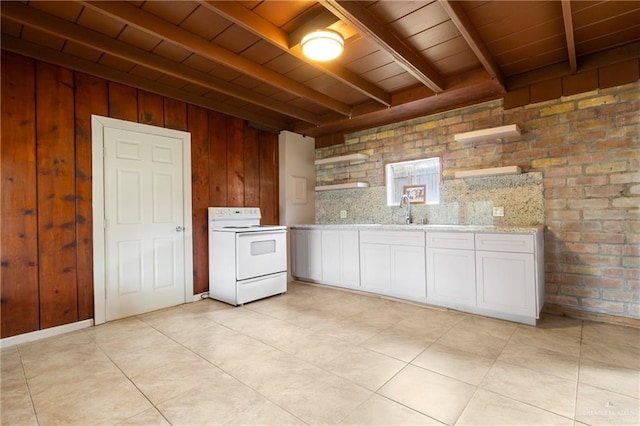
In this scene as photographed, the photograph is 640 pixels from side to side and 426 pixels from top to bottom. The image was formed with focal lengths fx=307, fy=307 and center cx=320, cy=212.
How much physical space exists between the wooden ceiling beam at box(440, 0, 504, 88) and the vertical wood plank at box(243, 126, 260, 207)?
2.97 meters

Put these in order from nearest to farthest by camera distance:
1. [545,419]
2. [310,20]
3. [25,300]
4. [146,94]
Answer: [545,419] < [310,20] < [25,300] < [146,94]

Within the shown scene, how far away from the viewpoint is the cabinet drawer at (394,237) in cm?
338

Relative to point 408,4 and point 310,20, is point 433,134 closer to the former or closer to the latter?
point 408,4

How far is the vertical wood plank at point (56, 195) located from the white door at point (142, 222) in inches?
11.1

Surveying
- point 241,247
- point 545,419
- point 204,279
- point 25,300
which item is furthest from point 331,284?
point 25,300

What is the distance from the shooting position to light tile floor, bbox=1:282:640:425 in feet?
5.34

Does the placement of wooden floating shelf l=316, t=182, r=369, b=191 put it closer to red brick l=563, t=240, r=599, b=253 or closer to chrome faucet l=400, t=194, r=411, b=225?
chrome faucet l=400, t=194, r=411, b=225

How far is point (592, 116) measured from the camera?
2.90 meters

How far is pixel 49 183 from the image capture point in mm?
2729

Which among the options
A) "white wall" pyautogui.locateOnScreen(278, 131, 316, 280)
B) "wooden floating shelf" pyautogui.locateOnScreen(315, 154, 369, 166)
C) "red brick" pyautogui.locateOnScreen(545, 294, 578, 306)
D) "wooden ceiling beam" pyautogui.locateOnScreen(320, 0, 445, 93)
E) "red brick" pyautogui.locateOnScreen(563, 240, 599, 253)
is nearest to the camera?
"wooden ceiling beam" pyautogui.locateOnScreen(320, 0, 445, 93)

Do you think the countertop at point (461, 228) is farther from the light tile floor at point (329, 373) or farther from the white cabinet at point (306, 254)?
the light tile floor at point (329, 373)

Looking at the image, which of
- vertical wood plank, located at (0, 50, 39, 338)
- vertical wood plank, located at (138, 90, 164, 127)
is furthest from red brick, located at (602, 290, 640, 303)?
vertical wood plank, located at (0, 50, 39, 338)

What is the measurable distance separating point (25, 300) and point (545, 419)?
3.79 meters

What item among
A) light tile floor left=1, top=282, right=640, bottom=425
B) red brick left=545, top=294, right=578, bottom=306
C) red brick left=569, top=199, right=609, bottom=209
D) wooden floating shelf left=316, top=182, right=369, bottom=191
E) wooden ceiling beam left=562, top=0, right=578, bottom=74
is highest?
wooden ceiling beam left=562, top=0, right=578, bottom=74
